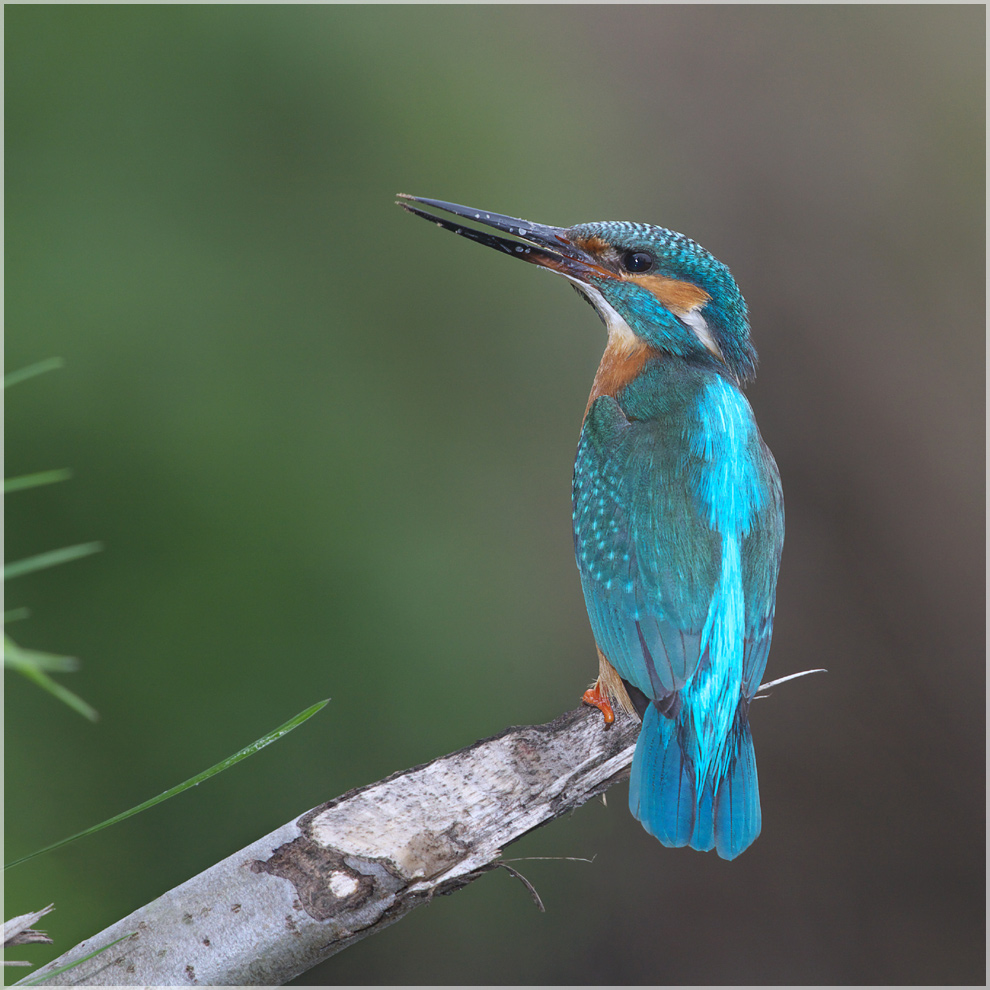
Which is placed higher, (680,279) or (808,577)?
(680,279)

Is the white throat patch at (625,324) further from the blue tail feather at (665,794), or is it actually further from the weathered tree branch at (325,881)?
the weathered tree branch at (325,881)

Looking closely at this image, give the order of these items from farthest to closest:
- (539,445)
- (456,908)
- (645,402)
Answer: (539,445) → (456,908) → (645,402)

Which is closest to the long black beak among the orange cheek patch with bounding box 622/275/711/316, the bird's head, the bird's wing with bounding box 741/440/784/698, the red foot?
the bird's head

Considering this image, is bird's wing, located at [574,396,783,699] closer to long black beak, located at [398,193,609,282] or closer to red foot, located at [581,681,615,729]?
red foot, located at [581,681,615,729]

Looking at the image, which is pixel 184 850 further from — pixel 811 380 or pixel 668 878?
pixel 811 380

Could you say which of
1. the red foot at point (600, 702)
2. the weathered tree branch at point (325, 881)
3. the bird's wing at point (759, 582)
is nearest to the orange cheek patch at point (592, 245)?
the bird's wing at point (759, 582)

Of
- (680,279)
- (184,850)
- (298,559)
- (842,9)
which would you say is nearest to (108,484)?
(298,559)
